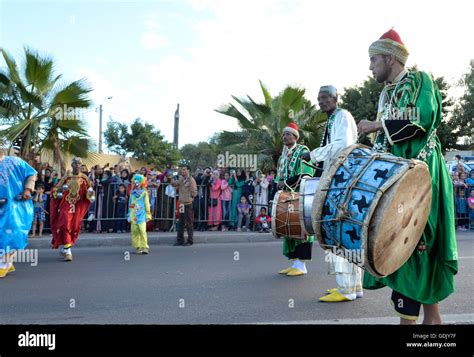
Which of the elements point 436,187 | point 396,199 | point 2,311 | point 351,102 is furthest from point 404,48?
point 351,102

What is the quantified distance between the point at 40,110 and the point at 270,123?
7189 millimetres

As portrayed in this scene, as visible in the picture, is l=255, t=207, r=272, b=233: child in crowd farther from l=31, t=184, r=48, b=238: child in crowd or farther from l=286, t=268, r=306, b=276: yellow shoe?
l=286, t=268, r=306, b=276: yellow shoe

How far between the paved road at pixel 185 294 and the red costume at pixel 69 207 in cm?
48

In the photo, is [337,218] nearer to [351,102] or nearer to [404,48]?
[404,48]

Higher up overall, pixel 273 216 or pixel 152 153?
pixel 152 153

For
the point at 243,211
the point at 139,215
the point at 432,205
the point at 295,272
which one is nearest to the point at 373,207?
the point at 432,205

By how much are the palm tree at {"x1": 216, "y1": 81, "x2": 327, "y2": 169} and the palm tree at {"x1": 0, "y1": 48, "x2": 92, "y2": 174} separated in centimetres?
533

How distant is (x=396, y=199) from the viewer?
2795mm

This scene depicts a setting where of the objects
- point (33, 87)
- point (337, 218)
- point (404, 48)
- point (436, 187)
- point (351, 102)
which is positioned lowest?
point (337, 218)

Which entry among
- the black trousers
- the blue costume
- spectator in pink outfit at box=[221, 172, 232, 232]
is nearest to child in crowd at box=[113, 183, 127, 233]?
the black trousers

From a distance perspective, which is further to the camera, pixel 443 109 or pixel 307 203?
pixel 443 109

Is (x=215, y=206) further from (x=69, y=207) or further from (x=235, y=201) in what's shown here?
(x=69, y=207)

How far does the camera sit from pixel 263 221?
13.1 meters
